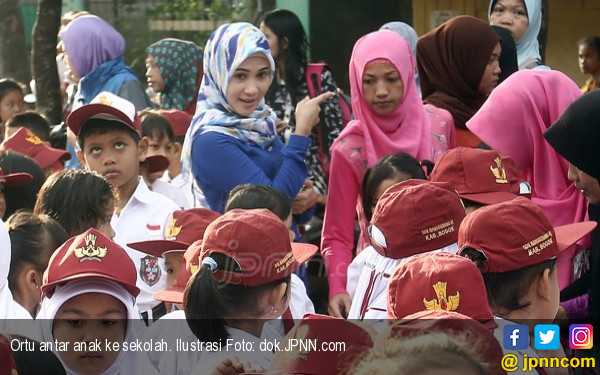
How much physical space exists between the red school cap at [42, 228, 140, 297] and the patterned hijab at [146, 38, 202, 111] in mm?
4218

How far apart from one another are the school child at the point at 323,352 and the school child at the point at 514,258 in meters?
0.61

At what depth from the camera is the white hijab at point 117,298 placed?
3633mm

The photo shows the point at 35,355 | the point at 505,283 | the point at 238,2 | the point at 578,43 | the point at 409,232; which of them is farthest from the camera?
the point at 238,2

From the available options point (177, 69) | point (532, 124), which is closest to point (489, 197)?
point (532, 124)

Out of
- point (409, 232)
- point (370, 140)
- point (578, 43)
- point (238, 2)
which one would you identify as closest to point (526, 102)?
point (370, 140)

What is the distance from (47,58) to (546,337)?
5722mm

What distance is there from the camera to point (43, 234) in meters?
4.14

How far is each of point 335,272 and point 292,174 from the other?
435mm

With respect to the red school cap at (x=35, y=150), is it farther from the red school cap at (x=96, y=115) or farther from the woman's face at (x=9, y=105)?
the woman's face at (x=9, y=105)

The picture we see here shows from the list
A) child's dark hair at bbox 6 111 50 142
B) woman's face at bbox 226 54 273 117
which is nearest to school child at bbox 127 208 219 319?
woman's face at bbox 226 54 273 117

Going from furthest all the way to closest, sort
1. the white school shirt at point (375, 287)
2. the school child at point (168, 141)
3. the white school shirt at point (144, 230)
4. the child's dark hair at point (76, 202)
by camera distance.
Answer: the school child at point (168, 141) < the white school shirt at point (144, 230) < the child's dark hair at point (76, 202) < the white school shirt at point (375, 287)

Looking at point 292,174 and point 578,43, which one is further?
point 578,43

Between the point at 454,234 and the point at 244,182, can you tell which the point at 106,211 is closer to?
the point at 244,182

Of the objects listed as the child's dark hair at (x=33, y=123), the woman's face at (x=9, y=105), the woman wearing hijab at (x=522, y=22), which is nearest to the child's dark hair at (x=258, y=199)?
the woman wearing hijab at (x=522, y=22)
